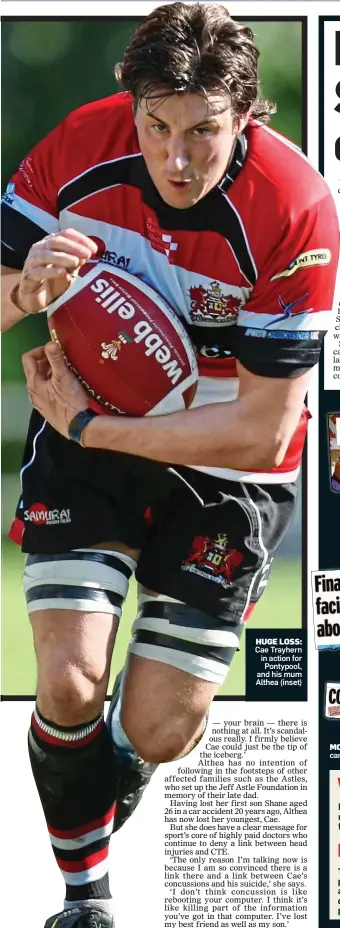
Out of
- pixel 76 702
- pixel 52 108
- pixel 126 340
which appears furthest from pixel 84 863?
pixel 52 108

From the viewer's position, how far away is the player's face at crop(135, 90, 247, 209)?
9.37 ft

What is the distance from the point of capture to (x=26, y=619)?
4121mm

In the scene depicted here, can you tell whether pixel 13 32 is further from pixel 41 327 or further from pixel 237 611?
pixel 237 611

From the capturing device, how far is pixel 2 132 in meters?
3.89

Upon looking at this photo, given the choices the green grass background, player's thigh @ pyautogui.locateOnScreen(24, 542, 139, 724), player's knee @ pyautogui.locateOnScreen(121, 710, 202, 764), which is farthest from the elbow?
the green grass background

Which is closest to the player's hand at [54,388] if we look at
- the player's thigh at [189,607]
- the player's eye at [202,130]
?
the player's thigh at [189,607]

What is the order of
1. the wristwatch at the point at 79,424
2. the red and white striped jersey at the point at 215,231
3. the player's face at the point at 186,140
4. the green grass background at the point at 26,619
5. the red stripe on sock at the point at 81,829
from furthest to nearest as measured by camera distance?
the green grass background at the point at 26,619 → the red stripe on sock at the point at 81,829 → the wristwatch at the point at 79,424 → the red and white striped jersey at the point at 215,231 → the player's face at the point at 186,140

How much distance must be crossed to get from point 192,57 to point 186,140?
17cm

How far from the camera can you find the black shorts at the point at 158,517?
327 centimetres

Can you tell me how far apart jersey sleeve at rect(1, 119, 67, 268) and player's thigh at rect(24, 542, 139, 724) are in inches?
28.7

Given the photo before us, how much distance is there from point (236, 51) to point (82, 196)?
19.8 inches

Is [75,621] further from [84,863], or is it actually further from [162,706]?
[84,863]

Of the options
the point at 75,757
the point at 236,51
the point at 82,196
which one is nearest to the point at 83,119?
the point at 82,196

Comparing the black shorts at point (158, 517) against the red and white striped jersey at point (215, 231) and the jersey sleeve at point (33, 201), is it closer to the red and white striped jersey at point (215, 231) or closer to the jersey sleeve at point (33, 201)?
the red and white striped jersey at point (215, 231)
